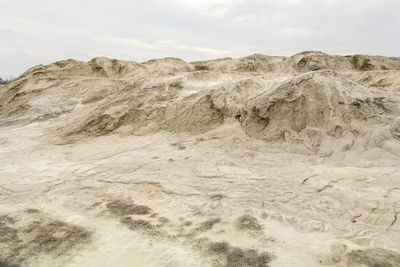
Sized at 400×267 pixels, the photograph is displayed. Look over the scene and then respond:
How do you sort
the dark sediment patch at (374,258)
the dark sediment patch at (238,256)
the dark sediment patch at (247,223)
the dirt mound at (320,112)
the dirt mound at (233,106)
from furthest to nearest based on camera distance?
1. the dirt mound at (233,106)
2. the dirt mound at (320,112)
3. the dark sediment patch at (247,223)
4. the dark sediment patch at (238,256)
5. the dark sediment patch at (374,258)

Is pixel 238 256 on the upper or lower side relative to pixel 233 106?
lower

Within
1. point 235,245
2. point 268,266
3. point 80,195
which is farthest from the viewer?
point 80,195

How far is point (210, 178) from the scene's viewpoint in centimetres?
515

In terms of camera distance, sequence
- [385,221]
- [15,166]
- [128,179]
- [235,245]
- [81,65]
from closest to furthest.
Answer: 1. [235,245]
2. [385,221]
3. [128,179]
4. [15,166]
5. [81,65]

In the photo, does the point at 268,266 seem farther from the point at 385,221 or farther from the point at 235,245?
the point at 385,221

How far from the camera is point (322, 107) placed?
262 inches

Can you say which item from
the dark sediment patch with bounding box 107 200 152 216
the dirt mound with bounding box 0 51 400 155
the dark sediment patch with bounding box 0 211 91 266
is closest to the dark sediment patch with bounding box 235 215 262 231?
the dark sediment patch with bounding box 107 200 152 216

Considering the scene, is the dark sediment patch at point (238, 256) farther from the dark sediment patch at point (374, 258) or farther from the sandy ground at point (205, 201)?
the dark sediment patch at point (374, 258)

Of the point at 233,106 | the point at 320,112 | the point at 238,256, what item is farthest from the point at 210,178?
the point at 233,106

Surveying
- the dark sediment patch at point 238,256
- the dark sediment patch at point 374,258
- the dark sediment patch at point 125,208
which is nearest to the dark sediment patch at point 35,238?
the dark sediment patch at point 125,208

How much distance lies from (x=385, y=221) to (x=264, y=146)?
10.1ft

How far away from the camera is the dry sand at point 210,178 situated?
322 cm

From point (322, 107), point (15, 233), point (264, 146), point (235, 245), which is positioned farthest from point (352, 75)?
point (15, 233)

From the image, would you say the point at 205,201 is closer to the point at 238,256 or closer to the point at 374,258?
the point at 238,256
